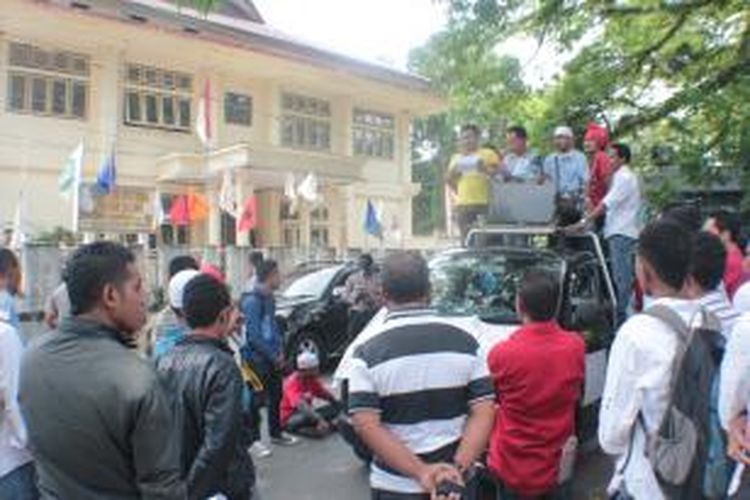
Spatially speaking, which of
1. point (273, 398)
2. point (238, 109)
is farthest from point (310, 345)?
point (238, 109)

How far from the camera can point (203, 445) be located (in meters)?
3.63

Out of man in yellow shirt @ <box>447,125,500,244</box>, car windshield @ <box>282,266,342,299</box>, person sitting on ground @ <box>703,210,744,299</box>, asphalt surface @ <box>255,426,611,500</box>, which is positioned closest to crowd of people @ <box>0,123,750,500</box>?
person sitting on ground @ <box>703,210,744,299</box>

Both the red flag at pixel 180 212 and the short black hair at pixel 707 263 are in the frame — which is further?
the red flag at pixel 180 212

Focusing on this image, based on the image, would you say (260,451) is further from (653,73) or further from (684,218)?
(653,73)

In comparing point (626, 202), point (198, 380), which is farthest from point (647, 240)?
point (626, 202)

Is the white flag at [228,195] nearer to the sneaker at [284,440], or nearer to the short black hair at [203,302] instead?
the sneaker at [284,440]

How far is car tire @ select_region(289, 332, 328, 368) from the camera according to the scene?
12438 mm

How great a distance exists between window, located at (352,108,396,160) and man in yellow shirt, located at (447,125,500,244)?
21.4 metres

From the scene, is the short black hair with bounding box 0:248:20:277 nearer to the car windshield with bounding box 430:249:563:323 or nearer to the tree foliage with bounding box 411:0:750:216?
the car windshield with bounding box 430:249:563:323

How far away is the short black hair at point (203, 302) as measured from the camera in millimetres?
3812

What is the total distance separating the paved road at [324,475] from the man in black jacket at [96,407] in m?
4.43

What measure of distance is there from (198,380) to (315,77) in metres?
25.2

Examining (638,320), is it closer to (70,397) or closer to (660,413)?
(660,413)

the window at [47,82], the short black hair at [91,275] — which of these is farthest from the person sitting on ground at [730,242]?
the window at [47,82]
